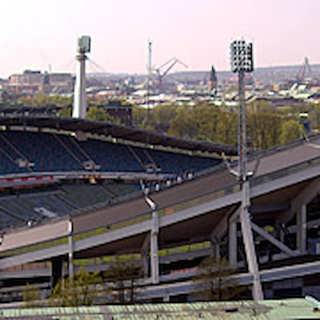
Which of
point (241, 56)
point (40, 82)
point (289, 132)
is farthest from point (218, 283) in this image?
point (40, 82)

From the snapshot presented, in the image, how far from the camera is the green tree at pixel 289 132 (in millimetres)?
58206

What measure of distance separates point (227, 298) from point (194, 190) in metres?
3.85

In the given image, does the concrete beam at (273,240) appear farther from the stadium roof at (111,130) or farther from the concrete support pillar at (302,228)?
the stadium roof at (111,130)

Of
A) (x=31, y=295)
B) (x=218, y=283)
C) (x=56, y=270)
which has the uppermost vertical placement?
(x=56, y=270)

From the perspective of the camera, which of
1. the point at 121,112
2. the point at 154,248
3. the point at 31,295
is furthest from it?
the point at 121,112

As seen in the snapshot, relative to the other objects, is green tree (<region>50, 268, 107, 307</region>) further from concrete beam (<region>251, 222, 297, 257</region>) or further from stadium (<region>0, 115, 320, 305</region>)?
concrete beam (<region>251, 222, 297, 257</region>)

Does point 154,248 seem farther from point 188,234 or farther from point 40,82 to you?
point 40,82

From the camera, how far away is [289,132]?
58.8 meters

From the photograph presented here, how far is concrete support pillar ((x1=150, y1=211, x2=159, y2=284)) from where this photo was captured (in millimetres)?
22438

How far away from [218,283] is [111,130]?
65.8 feet

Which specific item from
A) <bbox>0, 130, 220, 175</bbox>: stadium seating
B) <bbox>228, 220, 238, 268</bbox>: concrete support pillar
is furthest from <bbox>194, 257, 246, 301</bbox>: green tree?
<bbox>0, 130, 220, 175</bbox>: stadium seating

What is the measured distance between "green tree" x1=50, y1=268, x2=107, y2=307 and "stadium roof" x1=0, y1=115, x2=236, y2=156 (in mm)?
17808

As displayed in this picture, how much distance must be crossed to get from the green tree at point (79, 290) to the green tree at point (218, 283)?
2894mm

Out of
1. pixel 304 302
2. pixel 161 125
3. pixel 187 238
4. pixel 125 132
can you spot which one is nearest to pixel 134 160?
pixel 125 132
